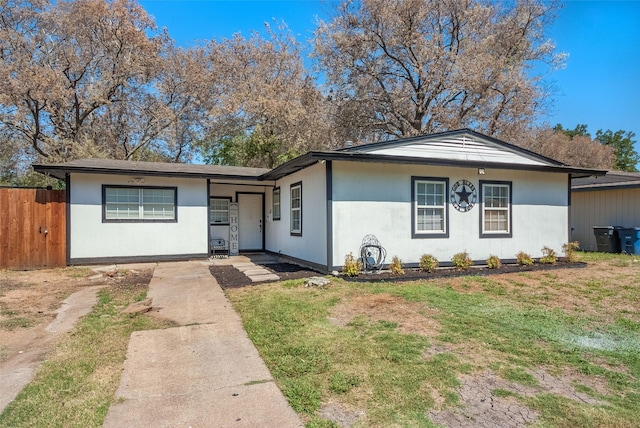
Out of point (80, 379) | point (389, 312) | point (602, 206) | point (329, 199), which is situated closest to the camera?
point (80, 379)

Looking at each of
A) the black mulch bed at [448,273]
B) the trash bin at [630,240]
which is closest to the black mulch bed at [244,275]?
the black mulch bed at [448,273]

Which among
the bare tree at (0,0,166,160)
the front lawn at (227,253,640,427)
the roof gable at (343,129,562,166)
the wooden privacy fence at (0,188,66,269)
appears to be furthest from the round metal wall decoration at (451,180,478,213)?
the bare tree at (0,0,166,160)

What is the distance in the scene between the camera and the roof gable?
8716mm

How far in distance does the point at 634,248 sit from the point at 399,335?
12.2 metres

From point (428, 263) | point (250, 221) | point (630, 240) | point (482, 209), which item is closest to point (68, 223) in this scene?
point (250, 221)

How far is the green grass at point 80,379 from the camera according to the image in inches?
105

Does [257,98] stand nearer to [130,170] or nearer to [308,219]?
[130,170]

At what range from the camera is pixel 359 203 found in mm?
8398

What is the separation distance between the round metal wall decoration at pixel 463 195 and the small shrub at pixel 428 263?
159 cm

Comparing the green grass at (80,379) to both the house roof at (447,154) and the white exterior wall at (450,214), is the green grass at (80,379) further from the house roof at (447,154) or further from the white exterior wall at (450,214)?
the house roof at (447,154)

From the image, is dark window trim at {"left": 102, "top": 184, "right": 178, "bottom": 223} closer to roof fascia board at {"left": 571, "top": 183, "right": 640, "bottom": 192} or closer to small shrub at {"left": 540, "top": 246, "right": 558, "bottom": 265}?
small shrub at {"left": 540, "top": 246, "right": 558, "bottom": 265}

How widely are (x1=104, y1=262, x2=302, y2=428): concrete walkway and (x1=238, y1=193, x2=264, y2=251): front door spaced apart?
26.0 ft

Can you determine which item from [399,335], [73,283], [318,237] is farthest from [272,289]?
[73,283]

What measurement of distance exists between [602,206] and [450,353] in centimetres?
1364
